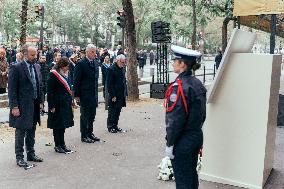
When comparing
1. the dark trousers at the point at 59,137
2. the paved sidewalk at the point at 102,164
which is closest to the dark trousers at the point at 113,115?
the paved sidewalk at the point at 102,164

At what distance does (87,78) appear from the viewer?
31.1 ft

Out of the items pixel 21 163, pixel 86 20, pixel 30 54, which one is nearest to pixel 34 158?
pixel 21 163

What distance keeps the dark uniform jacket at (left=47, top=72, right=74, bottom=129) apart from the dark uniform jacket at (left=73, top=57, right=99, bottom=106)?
909mm

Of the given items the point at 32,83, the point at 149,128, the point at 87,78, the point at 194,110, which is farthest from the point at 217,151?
the point at 149,128

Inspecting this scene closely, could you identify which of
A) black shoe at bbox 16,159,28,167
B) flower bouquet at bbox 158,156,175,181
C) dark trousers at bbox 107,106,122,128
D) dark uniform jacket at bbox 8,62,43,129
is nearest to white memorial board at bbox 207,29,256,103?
flower bouquet at bbox 158,156,175,181

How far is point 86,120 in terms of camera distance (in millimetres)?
9547

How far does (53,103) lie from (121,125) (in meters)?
3.71

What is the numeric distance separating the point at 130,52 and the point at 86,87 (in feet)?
25.2

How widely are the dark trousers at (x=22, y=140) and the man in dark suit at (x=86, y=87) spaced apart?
165cm

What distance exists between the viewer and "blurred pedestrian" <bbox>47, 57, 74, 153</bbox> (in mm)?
8344

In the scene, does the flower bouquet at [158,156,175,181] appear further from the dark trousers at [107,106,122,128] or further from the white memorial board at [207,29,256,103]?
the dark trousers at [107,106,122,128]

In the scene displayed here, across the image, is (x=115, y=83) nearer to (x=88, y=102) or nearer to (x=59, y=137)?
(x=88, y=102)

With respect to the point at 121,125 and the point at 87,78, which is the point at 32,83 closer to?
the point at 87,78

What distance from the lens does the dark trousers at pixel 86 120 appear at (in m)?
9.53
